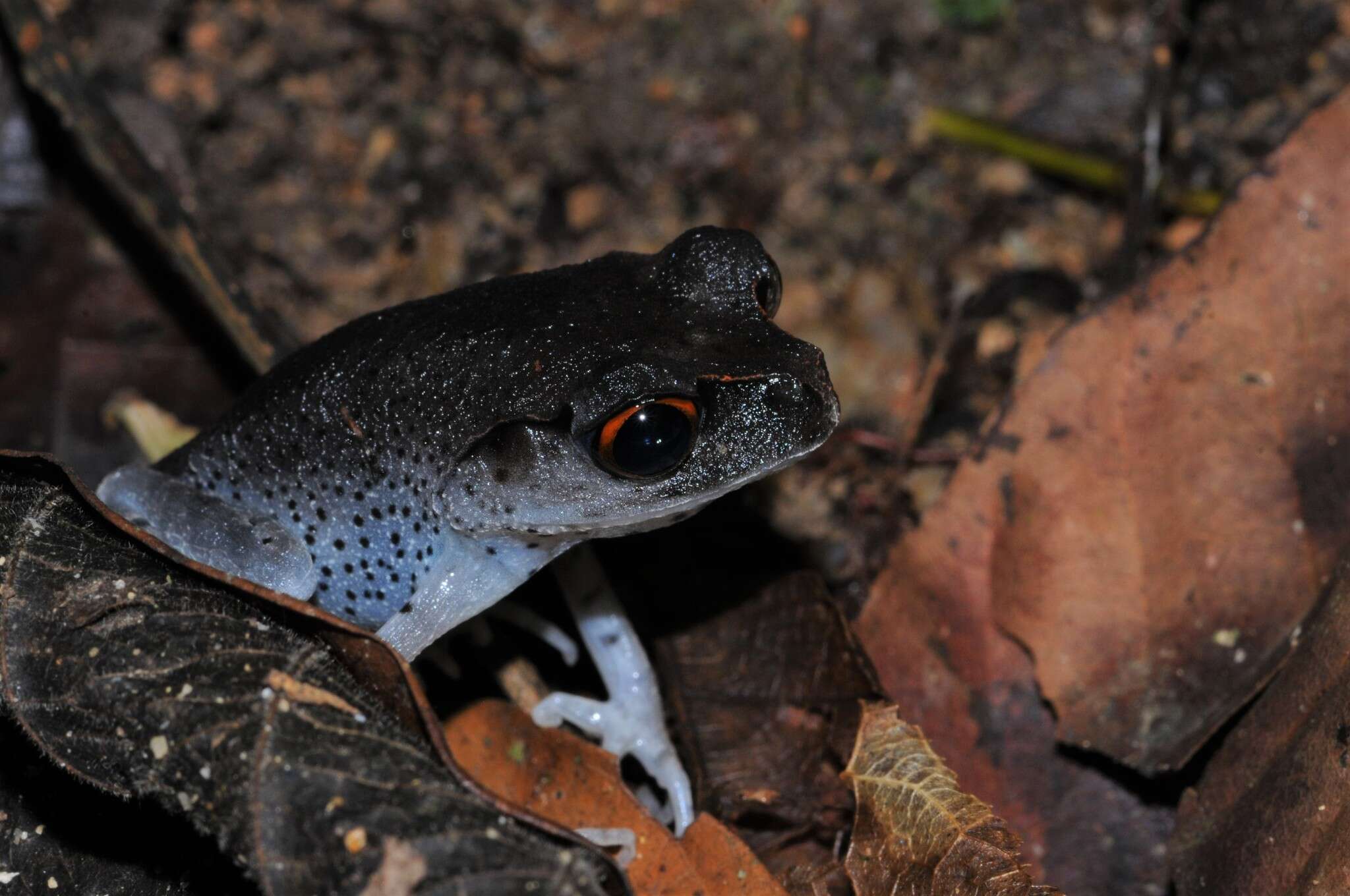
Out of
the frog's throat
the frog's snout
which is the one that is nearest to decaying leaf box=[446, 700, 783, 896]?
the frog's throat

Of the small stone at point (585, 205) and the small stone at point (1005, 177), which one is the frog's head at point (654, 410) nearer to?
the small stone at point (585, 205)

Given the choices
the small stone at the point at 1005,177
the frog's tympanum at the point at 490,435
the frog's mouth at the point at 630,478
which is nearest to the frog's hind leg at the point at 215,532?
the frog's tympanum at the point at 490,435

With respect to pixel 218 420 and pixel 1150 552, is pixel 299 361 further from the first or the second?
pixel 1150 552

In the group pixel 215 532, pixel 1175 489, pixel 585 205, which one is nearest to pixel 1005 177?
pixel 585 205

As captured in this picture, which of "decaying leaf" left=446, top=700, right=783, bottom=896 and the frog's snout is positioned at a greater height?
the frog's snout

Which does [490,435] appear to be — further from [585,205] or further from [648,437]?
[585,205]

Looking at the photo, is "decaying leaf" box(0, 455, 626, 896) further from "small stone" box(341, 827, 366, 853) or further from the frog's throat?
the frog's throat
